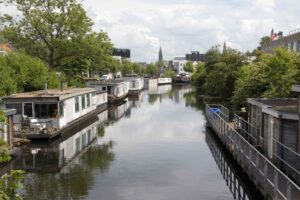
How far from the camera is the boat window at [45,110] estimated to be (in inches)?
1405

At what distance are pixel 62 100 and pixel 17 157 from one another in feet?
34.8

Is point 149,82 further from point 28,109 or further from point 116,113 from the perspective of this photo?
point 28,109

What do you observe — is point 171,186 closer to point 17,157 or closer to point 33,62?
point 17,157

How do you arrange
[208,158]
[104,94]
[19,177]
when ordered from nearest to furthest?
1. [19,177]
2. [208,158]
3. [104,94]

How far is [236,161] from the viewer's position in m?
26.3

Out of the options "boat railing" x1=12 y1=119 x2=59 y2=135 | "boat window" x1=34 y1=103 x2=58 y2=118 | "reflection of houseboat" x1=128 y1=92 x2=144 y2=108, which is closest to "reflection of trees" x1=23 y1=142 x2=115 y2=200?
"boat railing" x1=12 y1=119 x2=59 y2=135

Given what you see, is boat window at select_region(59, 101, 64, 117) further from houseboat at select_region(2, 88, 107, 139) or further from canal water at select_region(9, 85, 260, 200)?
canal water at select_region(9, 85, 260, 200)

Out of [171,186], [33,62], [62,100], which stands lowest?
[171,186]

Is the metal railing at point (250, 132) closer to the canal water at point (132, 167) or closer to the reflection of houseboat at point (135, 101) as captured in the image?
the canal water at point (132, 167)

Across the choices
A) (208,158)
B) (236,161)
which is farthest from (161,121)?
(236,161)

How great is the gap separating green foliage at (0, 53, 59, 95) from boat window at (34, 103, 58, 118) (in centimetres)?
876

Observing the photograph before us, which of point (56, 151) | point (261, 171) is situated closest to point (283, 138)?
point (261, 171)

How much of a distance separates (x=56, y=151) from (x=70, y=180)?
808 centimetres

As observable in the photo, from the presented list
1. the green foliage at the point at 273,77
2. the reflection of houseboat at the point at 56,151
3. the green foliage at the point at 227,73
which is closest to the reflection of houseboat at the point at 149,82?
the green foliage at the point at 227,73
